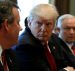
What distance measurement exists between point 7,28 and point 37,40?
665 millimetres

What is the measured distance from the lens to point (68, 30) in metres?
2.92

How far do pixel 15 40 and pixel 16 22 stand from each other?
0.13 metres

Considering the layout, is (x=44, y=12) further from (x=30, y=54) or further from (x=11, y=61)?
(x=11, y=61)

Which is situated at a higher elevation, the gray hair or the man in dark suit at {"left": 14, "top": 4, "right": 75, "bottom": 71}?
the gray hair

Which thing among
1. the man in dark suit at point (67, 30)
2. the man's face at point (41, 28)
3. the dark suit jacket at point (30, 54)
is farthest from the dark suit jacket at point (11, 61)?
the man in dark suit at point (67, 30)

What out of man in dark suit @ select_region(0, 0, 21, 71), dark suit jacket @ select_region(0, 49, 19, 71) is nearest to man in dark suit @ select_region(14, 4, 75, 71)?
dark suit jacket @ select_region(0, 49, 19, 71)

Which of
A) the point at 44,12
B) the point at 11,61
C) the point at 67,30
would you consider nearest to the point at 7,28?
the point at 11,61

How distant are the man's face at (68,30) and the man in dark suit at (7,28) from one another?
3.73ft

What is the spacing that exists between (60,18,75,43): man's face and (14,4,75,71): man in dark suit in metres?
0.53

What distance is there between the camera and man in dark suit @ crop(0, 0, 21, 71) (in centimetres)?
173

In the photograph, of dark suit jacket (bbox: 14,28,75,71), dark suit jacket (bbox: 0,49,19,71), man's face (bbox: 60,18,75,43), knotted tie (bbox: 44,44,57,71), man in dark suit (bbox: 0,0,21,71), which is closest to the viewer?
man in dark suit (bbox: 0,0,21,71)

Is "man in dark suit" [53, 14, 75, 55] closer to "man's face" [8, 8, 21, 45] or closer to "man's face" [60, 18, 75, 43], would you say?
"man's face" [60, 18, 75, 43]

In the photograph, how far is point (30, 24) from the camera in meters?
2.40

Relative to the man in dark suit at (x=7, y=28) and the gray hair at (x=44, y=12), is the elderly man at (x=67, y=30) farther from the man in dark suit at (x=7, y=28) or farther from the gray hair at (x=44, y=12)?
the man in dark suit at (x=7, y=28)
